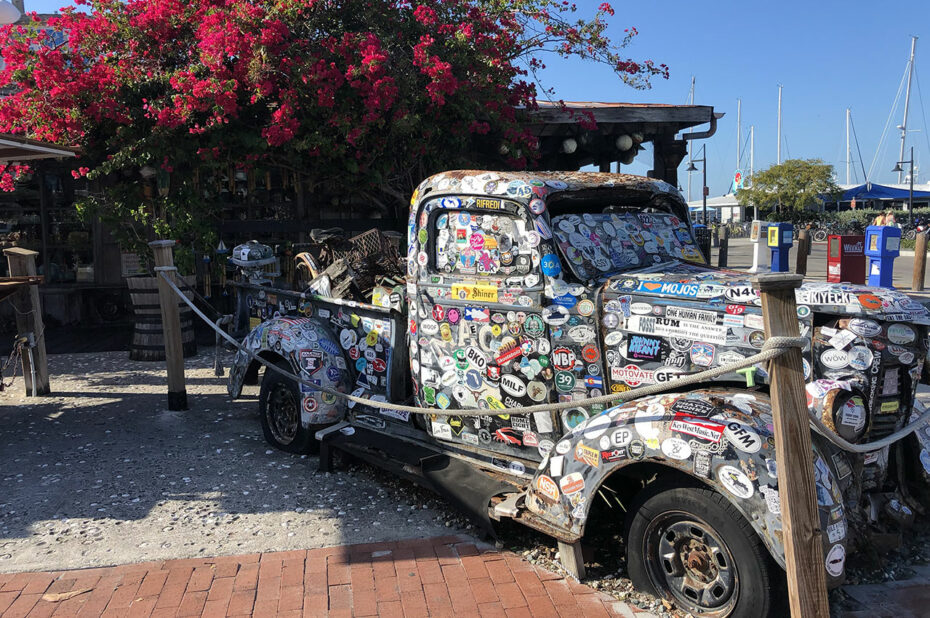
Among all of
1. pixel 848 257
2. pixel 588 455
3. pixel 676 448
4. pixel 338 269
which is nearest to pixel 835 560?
pixel 676 448

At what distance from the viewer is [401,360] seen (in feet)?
15.3

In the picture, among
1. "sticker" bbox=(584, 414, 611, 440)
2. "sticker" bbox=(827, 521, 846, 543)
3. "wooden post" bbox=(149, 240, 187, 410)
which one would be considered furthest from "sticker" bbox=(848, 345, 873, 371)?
"wooden post" bbox=(149, 240, 187, 410)

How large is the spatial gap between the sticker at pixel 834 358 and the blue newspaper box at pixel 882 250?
35.7 ft

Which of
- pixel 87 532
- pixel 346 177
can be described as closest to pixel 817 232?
pixel 346 177

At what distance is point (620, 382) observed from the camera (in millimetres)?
3469

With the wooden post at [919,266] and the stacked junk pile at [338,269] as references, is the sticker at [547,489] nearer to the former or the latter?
the stacked junk pile at [338,269]

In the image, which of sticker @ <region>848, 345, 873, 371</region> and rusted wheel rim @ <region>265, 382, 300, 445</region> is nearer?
sticker @ <region>848, 345, 873, 371</region>

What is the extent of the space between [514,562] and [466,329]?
4.18ft

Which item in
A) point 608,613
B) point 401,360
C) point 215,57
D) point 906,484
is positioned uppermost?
point 215,57

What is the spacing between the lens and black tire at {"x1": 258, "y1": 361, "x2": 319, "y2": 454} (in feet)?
17.2

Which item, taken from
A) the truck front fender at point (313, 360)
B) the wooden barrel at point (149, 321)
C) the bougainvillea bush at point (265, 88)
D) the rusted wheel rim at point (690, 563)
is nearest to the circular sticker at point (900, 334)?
the rusted wheel rim at point (690, 563)

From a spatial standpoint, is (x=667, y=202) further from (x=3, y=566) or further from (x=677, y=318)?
(x=3, y=566)

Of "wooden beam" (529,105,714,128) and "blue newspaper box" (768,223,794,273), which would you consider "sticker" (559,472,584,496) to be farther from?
"blue newspaper box" (768,223,794,273)

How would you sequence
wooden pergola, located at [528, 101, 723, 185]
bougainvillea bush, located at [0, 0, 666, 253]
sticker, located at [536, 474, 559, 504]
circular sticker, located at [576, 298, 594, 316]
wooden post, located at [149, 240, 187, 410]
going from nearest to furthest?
1. sticker, located at [536, 474, 559, 504]
2. circular sticker, located at [576, 298, 594, 316]
3. wooden post, located at [149, 240, 187, 410]
4. bougainvillea bush, located at [0, 0, 666, 253]
5. wooden pergola, located at [528, 101, 723, 185]
